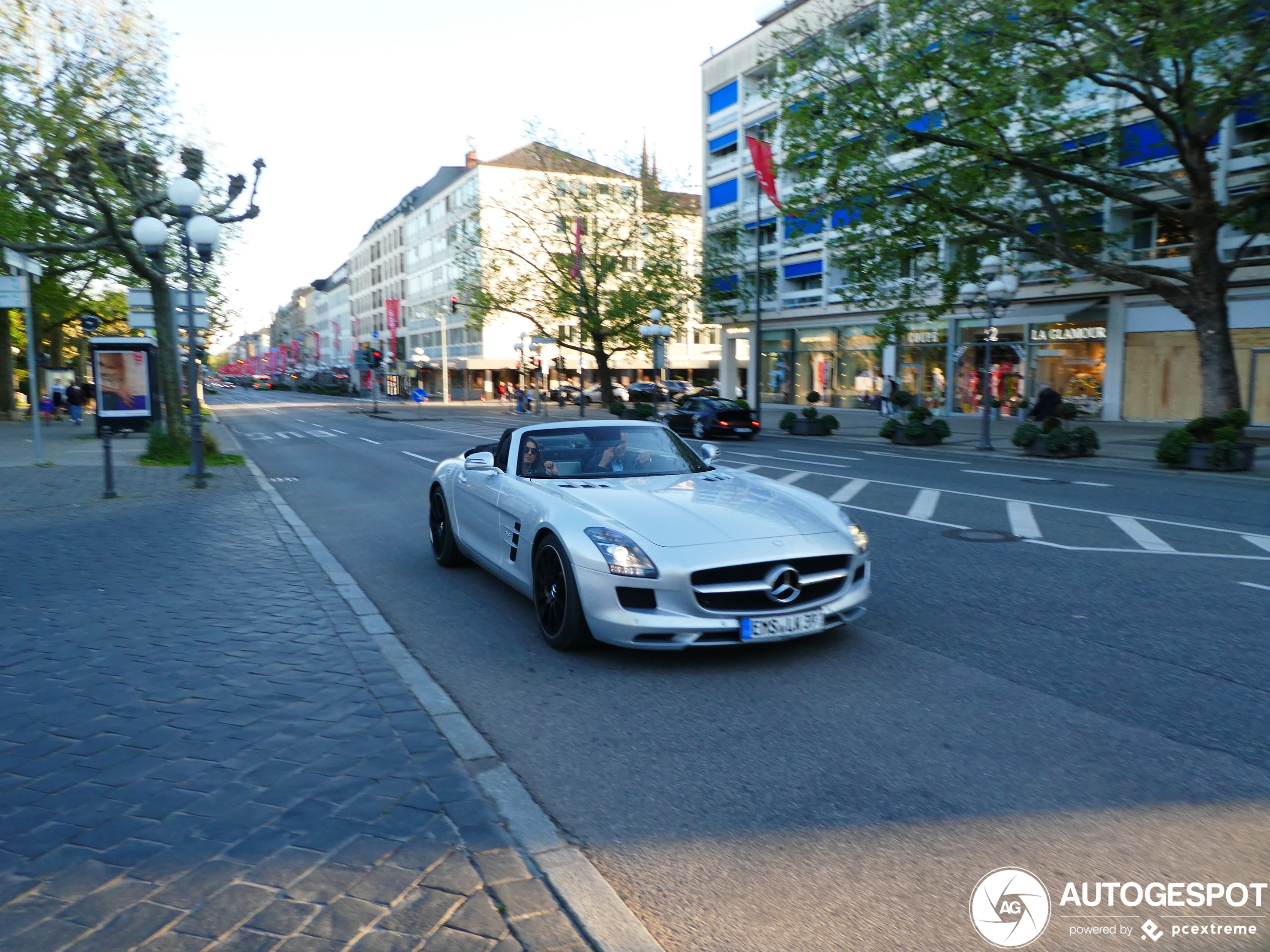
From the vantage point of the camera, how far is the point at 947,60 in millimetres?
20828

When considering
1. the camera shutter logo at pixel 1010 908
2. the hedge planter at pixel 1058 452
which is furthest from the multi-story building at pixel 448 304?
the camera shutter logo at pixel 1010 908

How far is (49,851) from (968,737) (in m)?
3.67

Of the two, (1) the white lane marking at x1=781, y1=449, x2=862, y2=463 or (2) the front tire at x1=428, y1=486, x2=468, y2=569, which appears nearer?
(2) the front tire at x1=428, y1=486, x2=468, y2=569

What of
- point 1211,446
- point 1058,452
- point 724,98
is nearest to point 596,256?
point 724,98

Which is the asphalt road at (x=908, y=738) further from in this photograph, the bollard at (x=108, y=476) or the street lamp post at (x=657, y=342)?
the street lamp post at (x=657, y=342)

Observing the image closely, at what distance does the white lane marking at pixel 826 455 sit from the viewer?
20.7 meters

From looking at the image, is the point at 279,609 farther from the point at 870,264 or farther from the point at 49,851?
the point at 870,264

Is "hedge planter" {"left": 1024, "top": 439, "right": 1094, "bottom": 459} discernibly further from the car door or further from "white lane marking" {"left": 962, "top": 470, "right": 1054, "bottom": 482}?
the car door

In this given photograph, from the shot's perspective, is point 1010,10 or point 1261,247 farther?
point 1261,247

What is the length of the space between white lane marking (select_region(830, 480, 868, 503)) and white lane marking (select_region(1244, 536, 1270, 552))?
14.6 ft

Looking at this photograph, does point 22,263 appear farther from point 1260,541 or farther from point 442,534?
point 1260,541

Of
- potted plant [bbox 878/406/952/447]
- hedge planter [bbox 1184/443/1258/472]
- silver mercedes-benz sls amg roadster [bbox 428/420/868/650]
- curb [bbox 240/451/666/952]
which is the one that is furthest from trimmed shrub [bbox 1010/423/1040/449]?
curb [bbox 240/451/666/952]

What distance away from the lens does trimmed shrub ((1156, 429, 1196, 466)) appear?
58.0 ft

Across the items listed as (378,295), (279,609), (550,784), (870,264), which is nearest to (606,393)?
(870,264)
